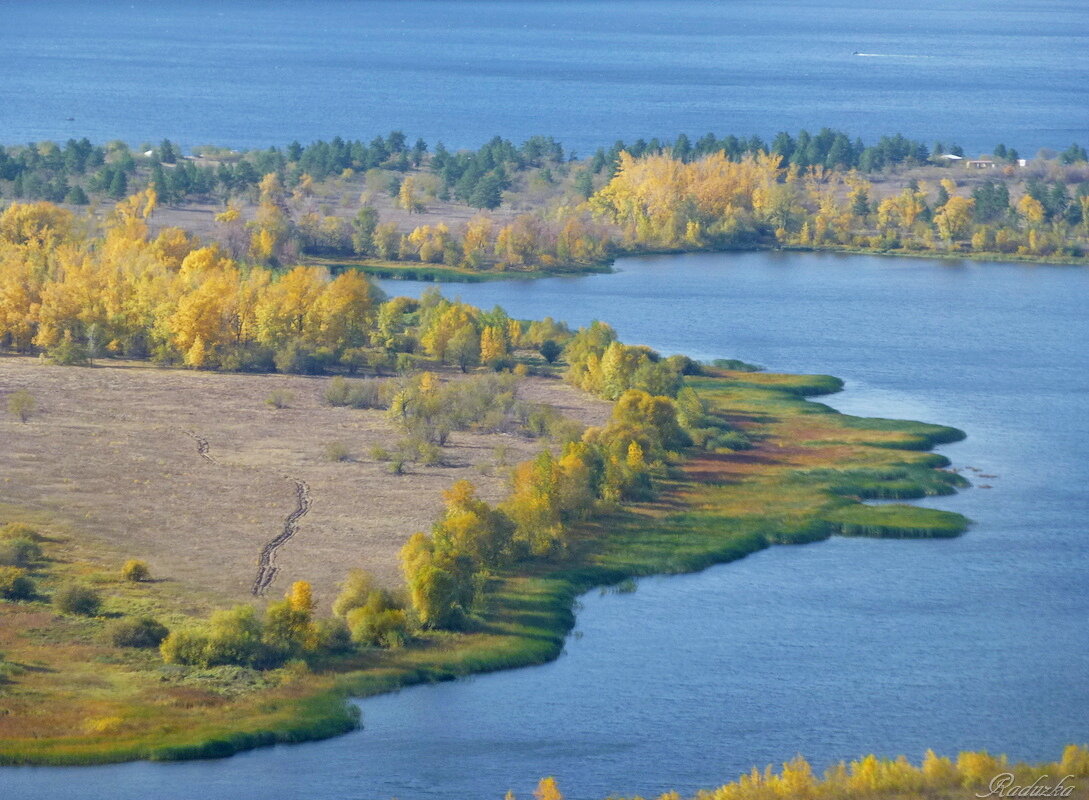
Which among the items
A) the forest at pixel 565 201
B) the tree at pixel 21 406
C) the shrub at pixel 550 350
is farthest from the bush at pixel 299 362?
the forest at pixel 565 201

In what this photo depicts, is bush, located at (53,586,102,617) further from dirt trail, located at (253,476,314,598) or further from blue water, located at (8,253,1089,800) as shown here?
blue water, located at (8,253,1089,800)

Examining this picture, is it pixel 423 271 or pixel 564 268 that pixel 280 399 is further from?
pixel 564 268


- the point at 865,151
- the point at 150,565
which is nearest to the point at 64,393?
the point at 150,565

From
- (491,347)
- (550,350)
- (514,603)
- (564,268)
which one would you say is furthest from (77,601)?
(564,268)

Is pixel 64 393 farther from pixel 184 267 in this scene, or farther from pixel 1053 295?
pixel 1053 295

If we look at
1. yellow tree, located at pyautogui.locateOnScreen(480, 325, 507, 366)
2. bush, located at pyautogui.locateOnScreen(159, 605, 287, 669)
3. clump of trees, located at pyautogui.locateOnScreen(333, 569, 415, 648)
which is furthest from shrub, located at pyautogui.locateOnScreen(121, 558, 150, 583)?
yellow tree, located at pyautogui.locateOnScreen(480, 325, 507, 366)

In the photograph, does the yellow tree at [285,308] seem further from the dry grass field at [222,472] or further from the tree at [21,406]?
the tree at [21,406]
